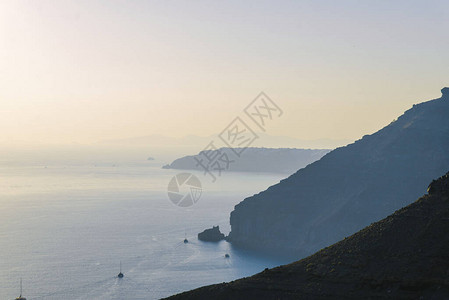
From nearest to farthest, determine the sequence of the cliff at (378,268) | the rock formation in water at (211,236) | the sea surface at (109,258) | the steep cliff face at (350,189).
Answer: the cliff at (378,268) < the sea surface at (109,258) < the steep cliff face at (350,189) < the rock formation in water at (211,236)

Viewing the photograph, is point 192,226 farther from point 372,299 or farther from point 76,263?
point 372,299

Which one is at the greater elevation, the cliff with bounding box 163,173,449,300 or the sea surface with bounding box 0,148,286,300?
the sea surface with bounding box 0,148,286,300

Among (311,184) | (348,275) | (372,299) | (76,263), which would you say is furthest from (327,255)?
(311,184)

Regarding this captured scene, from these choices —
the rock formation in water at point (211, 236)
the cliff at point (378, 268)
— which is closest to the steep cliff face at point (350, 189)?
the rock formation in water at point (211, 236)

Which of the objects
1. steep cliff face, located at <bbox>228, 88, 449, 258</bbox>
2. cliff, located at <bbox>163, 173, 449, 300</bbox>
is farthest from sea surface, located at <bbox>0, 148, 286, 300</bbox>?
cliff, located at <bbox>163, 173, 449, 300</bbox>

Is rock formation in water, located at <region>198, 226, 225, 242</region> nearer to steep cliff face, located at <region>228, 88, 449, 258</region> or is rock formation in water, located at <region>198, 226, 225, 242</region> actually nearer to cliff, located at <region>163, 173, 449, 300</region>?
steep cliff face, located at <region>228, 88, 449, 258</region>

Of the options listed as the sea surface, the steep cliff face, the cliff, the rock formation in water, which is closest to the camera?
the cliff

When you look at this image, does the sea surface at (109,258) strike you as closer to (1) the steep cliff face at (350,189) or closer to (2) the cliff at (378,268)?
(1) the steep cliff face at (350,189)
